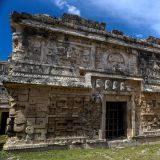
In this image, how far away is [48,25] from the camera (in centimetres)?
715

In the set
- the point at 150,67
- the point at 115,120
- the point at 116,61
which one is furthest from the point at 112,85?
the point at 150,67

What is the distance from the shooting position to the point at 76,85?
705 centimetres

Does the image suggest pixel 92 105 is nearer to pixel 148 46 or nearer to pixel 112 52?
pixel 112 52

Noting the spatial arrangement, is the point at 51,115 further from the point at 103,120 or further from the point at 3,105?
the point at 3,105

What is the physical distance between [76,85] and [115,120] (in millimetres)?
2431

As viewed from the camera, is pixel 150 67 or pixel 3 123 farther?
pixel 3 123

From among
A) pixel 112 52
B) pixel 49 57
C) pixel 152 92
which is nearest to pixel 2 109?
pixel 49 57

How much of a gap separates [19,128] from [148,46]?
6.24m

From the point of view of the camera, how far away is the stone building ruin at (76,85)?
642 centimetres

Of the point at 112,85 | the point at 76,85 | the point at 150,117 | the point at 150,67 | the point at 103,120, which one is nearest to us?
the point at 76,85

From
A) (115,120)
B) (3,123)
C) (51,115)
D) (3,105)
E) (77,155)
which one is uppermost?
(3,105)

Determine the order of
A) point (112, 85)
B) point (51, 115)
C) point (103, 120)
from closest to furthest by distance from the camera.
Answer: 1. point (51, 115)
2. point (103, 120)
3. point (112, 85)

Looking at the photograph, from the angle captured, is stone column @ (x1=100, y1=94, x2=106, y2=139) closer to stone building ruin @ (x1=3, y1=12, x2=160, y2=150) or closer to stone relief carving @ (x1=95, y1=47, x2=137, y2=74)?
stone building ruin @ (x1=3, y1=12, x2=160, y2=150)

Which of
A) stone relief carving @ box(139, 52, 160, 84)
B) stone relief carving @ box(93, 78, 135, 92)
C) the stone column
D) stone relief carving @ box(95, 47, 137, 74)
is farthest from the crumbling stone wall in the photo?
stone relief carving @ box(139, 52, 160, 84)
